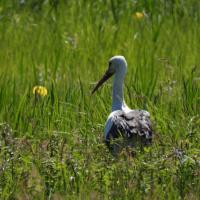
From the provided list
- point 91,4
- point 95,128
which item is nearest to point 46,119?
point 95,128

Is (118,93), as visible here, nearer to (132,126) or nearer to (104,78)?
(104,78)

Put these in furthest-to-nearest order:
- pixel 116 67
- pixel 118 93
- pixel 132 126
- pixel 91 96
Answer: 1. pixel 116 67
2. pixel 91 96
3. pixel 118 93
4. pixel 132 126

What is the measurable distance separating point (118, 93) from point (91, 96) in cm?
25

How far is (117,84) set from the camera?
825 cm

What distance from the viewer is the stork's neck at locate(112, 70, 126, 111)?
311 inches

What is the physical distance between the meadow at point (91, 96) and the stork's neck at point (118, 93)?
0.26 ft

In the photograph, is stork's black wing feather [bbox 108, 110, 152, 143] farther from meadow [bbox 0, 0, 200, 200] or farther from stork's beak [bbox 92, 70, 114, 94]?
stork's beak [bbox 92, 70, 114, 94]

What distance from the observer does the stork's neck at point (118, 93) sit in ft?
25.9

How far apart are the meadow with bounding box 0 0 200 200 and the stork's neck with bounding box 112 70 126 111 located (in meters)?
0.08

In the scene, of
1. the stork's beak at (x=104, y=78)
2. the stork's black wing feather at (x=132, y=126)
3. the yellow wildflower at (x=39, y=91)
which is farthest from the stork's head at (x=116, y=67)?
the stork's black wing feather at (x=132, y=126)

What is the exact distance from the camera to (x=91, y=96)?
8.26 metres

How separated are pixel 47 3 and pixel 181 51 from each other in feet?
7.97

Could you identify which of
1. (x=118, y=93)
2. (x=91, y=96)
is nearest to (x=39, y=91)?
(x=91, y=96)

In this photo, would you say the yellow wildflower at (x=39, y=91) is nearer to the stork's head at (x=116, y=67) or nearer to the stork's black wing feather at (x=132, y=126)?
the stork's head at (x=116, y=67)
